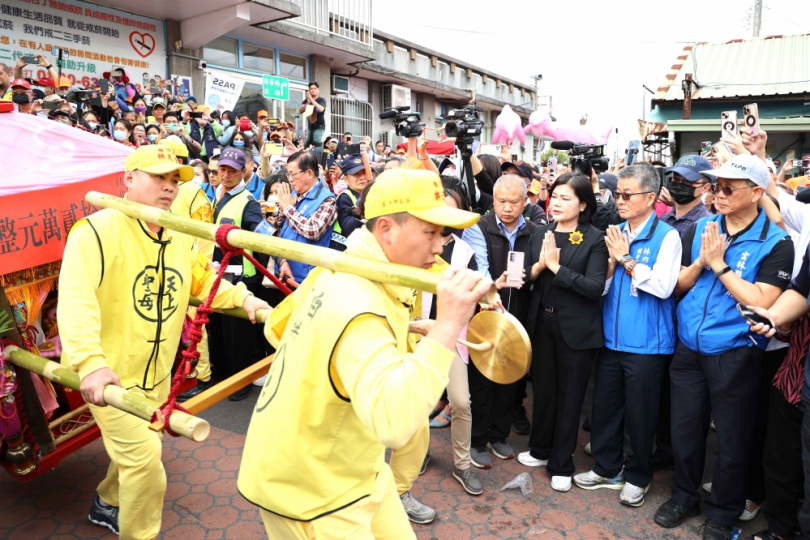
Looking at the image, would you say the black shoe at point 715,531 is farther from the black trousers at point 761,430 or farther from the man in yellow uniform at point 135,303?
the man in yellow uniform at point 135,303

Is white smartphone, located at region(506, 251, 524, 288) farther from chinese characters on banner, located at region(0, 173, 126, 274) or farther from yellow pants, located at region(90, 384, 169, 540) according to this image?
chinese characters on banner, located at region(0, 173, 126, 274)

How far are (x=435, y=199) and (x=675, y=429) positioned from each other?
2752 mm

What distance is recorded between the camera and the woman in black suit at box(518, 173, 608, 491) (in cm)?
388

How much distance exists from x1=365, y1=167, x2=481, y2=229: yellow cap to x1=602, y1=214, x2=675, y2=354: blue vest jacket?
7.85ft

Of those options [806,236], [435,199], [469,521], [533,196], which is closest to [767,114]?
[533,196]

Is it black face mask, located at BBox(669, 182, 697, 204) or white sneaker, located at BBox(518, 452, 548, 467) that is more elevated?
black face mask, located at BBox(669, 182, 697, 204)

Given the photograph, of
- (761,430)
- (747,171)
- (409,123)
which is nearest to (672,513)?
(761,430)

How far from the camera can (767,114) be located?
14648mm

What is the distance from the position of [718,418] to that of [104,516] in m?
3.84

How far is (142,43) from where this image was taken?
11.7 metres

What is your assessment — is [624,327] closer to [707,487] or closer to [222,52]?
[707,487]

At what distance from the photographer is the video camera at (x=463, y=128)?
16.1 feet

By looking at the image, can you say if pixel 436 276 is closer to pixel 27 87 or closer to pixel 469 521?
pixel 469 521

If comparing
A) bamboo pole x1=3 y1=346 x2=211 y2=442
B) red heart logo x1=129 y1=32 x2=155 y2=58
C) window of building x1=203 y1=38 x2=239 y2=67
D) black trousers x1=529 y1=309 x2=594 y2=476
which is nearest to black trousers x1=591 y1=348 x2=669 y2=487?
black trousers x1=529 y1=309 x2=594 y2=476
